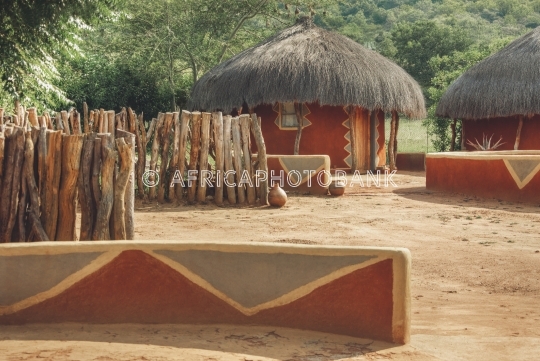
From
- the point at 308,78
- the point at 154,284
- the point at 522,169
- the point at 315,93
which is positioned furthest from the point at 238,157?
the point at 154,284

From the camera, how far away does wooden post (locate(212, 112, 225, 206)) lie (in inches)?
363

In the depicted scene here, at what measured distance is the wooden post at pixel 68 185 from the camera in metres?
5.01

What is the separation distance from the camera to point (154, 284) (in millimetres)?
3666

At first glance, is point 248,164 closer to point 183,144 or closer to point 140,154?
point 183,144

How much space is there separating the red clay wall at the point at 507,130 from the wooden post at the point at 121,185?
13072 millimetres

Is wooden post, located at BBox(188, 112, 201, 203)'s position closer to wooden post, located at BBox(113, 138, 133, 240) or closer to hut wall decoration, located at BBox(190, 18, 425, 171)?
wooden post, located at BBox(113, 138, 133, 240)

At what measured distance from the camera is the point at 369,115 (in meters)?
15.9

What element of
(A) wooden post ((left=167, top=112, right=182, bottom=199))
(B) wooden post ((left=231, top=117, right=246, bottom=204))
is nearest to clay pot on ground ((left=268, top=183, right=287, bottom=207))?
(B) wooden post ((left=231, top=117, right=246, bottom=204))

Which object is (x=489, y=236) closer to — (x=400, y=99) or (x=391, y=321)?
(x=391, y=321)

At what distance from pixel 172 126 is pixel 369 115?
738 centimetres

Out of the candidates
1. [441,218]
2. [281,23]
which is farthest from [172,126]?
[281,23]

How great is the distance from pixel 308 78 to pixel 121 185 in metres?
9.47

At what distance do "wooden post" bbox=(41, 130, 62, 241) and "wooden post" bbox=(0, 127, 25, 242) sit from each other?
0.63 ft

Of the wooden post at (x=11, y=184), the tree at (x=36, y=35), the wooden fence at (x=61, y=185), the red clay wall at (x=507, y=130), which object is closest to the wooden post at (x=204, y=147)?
the tree at (x=36, y=35)
